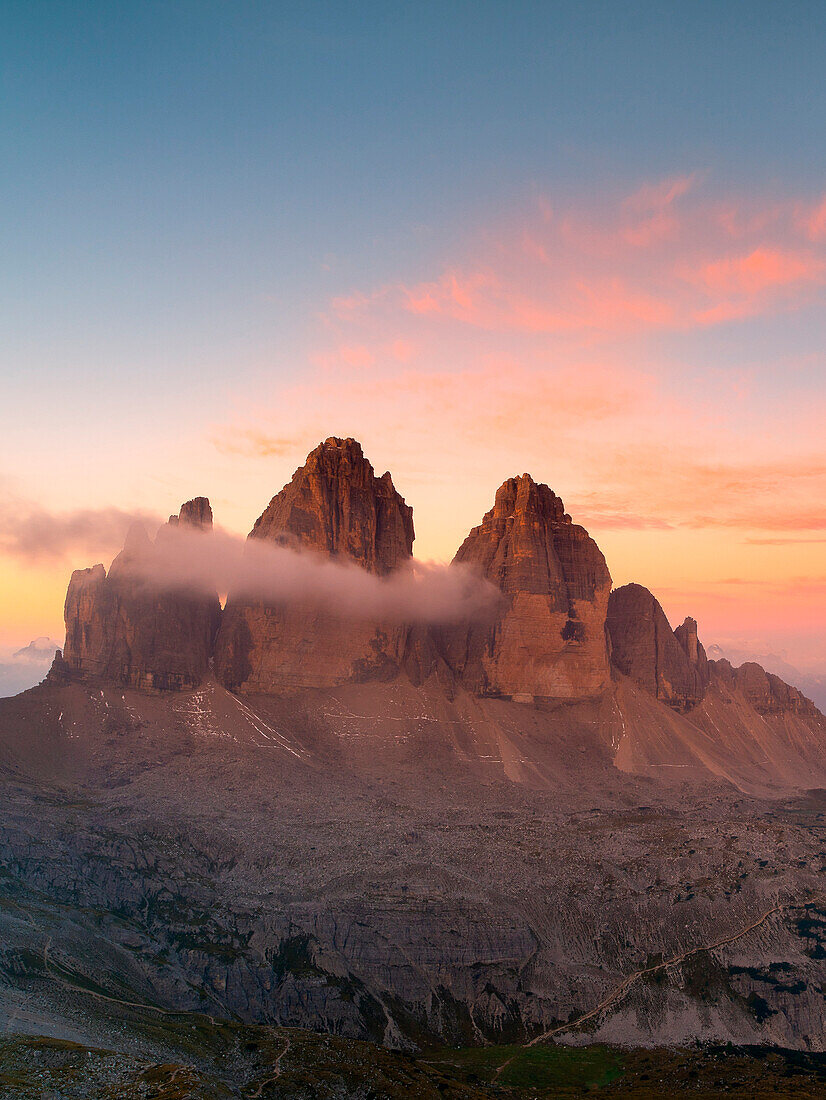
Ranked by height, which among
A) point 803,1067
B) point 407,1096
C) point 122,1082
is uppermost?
point 122,1082

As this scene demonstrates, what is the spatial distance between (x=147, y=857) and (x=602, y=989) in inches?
3516

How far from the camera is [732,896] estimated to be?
515 feet

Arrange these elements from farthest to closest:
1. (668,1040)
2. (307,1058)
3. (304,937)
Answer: (304,937) → (668,1040) → (307,1058)

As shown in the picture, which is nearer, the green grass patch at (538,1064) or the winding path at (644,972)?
the green grass patch at (538,1064)

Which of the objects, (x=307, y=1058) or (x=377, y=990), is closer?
(x=307, y=1058)

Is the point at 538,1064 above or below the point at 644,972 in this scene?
below

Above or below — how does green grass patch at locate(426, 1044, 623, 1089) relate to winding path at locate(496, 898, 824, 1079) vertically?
below

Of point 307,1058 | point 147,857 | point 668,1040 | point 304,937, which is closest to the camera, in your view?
point 307,1058

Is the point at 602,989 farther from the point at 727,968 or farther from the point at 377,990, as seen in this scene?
the point at 377,990

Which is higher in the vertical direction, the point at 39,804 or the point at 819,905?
the point at 39,804

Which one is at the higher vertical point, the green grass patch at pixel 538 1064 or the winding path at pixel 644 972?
the winding path at pixel 644 972

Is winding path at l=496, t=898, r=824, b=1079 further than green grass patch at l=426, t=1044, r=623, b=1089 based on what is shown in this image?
Yes

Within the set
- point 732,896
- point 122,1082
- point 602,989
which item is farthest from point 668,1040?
point 122,1082

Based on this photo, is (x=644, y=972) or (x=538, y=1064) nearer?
(x=538, y=1064)
